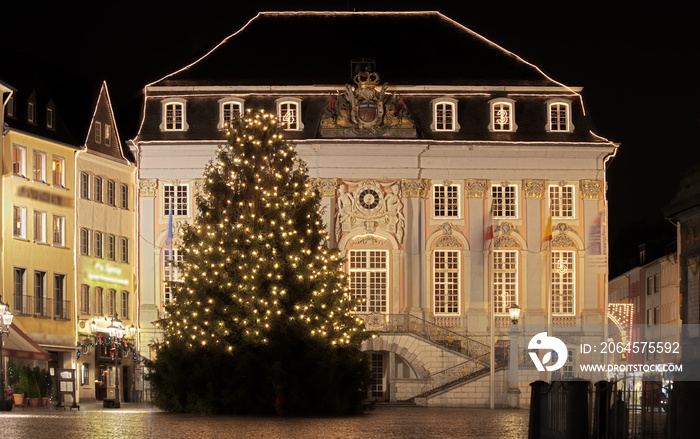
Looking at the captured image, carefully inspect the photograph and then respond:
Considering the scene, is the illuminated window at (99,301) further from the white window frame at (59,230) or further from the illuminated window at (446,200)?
the illuminated window at (446,200)

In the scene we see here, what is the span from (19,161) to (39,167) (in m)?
1.75

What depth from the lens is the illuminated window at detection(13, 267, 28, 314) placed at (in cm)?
5775

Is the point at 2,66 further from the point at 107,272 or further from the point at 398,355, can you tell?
the point at 398,355

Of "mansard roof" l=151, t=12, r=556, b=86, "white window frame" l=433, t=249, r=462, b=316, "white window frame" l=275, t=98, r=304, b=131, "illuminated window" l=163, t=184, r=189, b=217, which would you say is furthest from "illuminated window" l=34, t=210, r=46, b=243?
"white window frame" l=433, t=249, r=462, b=316

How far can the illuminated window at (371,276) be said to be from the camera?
6800cm

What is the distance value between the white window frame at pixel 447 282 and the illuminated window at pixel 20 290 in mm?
18557

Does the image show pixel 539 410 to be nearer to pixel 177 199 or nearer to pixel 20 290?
pixel 20 290

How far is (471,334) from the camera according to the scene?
67.4 metres

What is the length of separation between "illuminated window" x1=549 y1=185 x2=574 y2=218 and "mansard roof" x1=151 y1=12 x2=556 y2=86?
475 centimetres

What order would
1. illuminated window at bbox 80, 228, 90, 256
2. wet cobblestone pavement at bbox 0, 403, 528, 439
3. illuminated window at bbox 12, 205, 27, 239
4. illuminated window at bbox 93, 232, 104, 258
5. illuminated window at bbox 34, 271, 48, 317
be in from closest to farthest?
wet cobblestone pavement at bbox 0, 403, 528, 439
illuminated window at bbox 12, 205, 27, 239
illuminated window at bbox 34, 271, 48, 317
illuminated window at bbox 80, 228, 90, 256
illuminated window at bbox 93, 232, 104, 258

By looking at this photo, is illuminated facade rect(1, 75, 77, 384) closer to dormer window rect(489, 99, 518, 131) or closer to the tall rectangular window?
the tall rectangular window

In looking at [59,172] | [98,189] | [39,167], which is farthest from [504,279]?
[39,167]

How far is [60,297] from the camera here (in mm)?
61562

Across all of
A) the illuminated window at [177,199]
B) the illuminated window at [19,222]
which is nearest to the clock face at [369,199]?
the illuminated window at [177,199]
